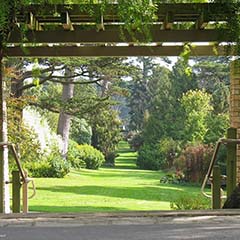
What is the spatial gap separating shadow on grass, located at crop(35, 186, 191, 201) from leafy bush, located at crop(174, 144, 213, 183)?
1842 millimetres

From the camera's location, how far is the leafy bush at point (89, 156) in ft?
78.1

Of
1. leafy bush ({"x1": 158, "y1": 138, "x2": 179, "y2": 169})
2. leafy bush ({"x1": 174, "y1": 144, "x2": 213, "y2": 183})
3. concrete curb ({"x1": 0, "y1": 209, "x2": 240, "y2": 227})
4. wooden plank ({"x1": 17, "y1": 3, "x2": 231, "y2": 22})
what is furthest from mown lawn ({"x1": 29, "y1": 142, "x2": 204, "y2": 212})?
concrete curb ({"x1": 0, "y1": 209, "x2": 240, "y2": 227})

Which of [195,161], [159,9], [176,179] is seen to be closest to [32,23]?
[159,9]

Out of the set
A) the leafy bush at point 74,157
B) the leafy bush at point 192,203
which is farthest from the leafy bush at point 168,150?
the leafy bush at point 192,203

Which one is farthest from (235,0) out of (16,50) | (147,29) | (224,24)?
(16,50)

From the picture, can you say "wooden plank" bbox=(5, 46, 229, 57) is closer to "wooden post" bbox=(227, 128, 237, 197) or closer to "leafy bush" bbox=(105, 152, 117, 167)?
"wooden post" bbox=(227, 128, 237, 197)

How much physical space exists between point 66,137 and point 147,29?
54.8 feet

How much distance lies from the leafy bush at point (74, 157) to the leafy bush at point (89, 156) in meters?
0.38

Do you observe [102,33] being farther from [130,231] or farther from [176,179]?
[176,179]

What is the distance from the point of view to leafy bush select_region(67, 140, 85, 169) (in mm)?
22141

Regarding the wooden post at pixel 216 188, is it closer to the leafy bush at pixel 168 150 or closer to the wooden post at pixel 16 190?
the wooden post at pixel 16 190

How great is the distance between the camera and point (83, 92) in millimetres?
24219

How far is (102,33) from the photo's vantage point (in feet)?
17.7

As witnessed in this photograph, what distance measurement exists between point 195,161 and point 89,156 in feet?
23.4
